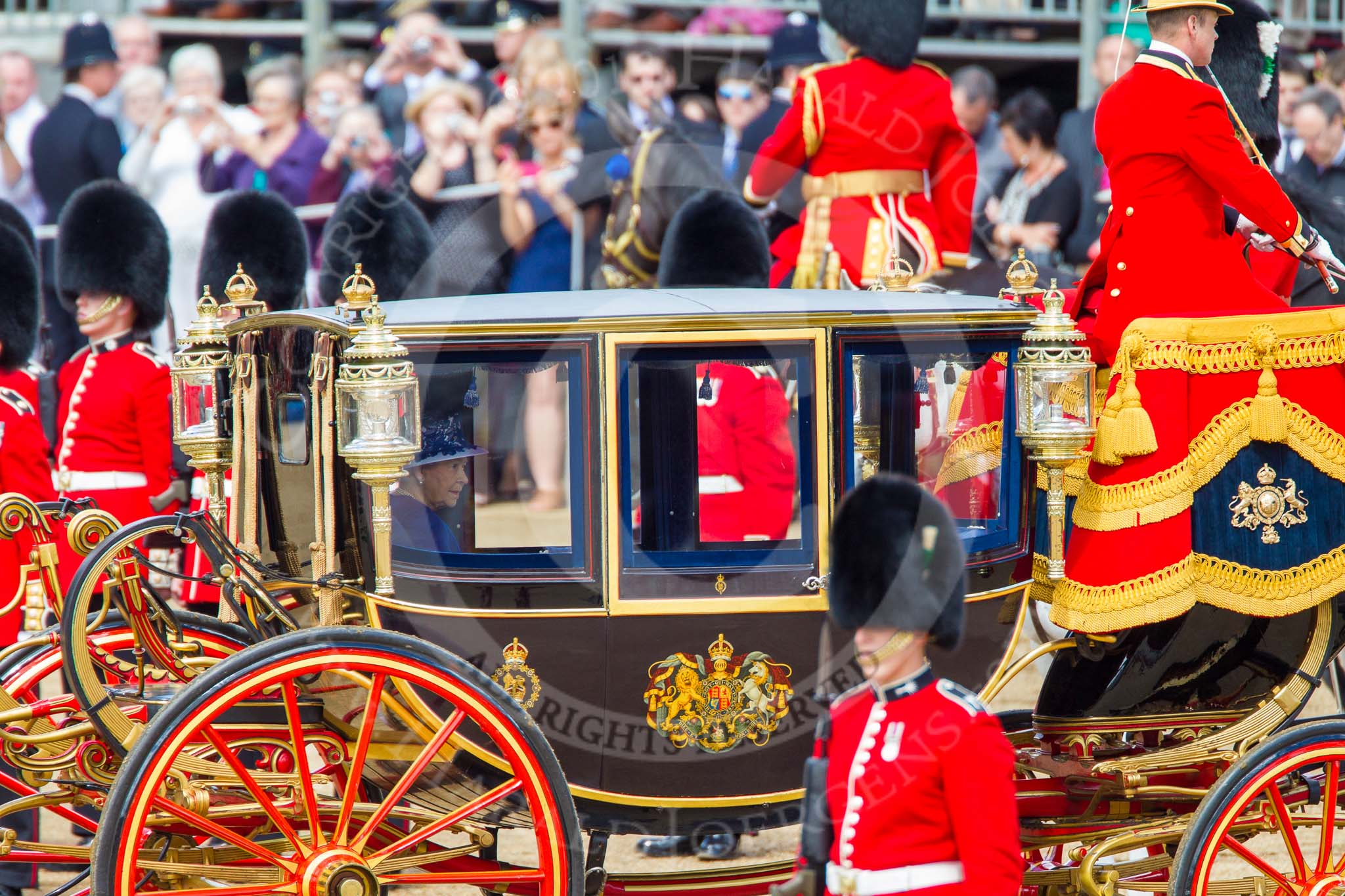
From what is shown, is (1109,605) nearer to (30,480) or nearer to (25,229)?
(30,480)

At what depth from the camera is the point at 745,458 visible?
158 inches

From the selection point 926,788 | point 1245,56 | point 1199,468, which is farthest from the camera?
point 1245,56

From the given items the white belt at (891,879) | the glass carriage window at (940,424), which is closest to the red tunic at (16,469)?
the glass carriage window at (940,424)

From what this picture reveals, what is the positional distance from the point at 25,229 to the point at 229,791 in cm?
354

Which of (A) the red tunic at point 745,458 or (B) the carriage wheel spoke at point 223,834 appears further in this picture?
(A) the red tunic at point 745,458

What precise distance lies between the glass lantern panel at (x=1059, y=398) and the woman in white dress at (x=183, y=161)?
5091mm

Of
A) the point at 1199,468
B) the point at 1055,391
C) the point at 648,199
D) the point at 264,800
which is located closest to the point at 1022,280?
the point at 1055,391

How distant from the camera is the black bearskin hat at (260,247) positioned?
6.17 m

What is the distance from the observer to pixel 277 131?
385 inches

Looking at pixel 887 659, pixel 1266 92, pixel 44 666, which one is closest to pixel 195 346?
pixel 44 666

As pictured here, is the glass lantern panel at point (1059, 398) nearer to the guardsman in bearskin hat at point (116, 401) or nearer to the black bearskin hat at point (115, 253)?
the guardsman in bearskin hat at point (116, 401)

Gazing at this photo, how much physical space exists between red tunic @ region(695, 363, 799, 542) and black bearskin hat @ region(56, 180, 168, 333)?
2.40m

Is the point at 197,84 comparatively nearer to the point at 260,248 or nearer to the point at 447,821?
the point at 260,248

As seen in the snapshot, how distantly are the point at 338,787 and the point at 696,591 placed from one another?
0.86m
